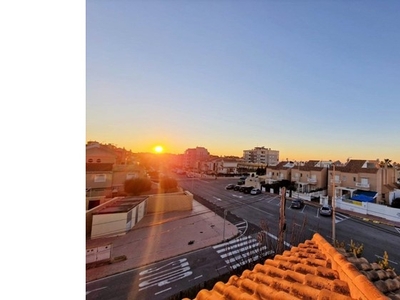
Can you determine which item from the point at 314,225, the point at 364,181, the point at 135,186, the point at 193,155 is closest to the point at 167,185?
the point at 135,186

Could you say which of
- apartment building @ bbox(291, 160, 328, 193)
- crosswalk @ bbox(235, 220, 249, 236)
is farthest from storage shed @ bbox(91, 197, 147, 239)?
apartment building @ bbox(291, 160, 328, 193)

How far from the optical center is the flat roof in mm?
10422

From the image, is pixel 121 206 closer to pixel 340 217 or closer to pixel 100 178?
pixel 100 178

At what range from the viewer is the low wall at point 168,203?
1395 cm

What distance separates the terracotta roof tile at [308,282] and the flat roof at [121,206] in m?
9.47

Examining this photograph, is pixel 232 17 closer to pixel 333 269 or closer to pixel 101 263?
pixel 333 269

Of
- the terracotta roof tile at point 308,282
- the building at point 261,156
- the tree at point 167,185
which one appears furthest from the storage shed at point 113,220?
the building at point 261,156

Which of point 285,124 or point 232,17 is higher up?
point 232,17

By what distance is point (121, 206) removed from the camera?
11.4 meters

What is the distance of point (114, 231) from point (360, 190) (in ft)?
58.8

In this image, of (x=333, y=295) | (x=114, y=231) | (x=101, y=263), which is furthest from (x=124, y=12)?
(x=114, y=231)

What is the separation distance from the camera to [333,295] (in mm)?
1371
